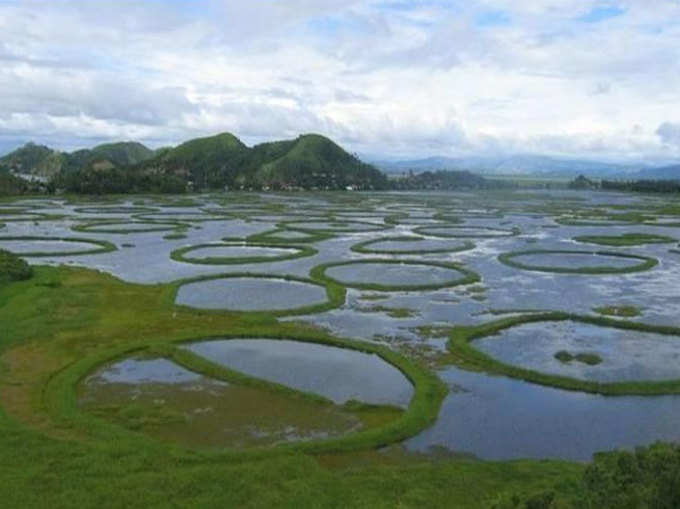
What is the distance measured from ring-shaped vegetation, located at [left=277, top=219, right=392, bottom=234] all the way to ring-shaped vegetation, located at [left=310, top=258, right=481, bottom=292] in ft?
59.1

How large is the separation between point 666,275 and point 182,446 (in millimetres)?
33794

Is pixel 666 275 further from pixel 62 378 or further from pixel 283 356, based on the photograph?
pixel 62 378

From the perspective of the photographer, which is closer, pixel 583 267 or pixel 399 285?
pixel 399 285

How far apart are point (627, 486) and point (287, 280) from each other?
2888 centimetres

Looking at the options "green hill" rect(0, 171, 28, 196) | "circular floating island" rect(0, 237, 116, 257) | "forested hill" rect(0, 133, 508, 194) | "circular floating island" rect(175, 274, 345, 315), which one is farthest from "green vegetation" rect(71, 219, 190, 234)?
"forested hill" rect(0, 133, 508, 194)

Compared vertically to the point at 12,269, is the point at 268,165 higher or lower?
higher

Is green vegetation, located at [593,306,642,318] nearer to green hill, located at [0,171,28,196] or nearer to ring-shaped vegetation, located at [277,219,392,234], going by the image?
ring-shaped vegetation, located at [277,219,392,234]

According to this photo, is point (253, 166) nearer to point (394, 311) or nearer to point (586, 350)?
point (394, 311)

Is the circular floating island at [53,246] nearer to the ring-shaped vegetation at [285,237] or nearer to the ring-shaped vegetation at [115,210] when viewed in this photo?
the ring-shaped vegetation at [285,237]

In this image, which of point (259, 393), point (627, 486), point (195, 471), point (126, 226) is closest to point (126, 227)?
point (126, 226)

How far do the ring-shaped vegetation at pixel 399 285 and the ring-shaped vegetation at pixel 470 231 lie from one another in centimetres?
1632

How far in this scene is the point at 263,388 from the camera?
20.0m

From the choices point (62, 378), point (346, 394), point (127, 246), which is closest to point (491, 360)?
point (346, 394)

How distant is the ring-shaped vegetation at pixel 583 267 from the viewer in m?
40.8
